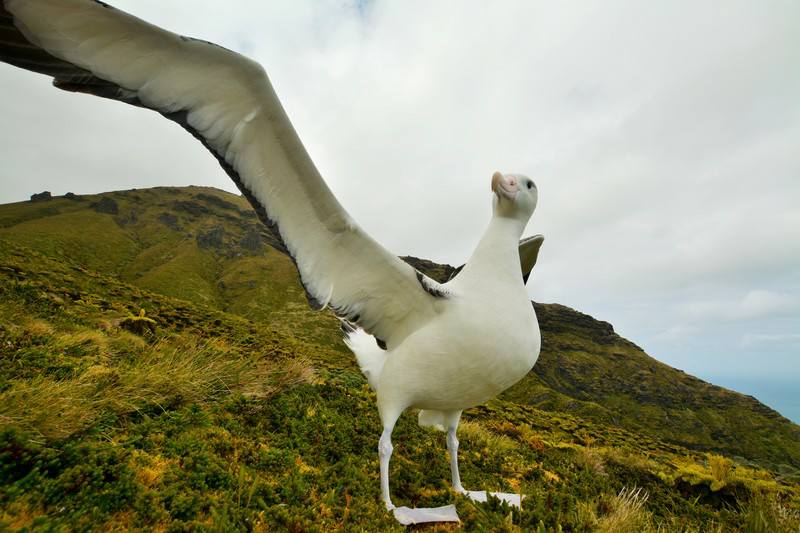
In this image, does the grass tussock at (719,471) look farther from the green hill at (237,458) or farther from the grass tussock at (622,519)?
the grass tussock at (622,519)

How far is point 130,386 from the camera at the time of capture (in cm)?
375

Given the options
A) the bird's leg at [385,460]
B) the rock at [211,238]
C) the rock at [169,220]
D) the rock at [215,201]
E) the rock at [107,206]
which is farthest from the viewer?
the rock at [215,201]

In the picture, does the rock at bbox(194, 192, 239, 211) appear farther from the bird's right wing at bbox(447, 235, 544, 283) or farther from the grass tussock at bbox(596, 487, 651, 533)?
the grass tussock at bbox(596, 487, 651, 533)

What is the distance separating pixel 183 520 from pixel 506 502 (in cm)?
267

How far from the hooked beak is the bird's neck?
22cm

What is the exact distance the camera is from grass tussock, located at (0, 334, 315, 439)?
273cm

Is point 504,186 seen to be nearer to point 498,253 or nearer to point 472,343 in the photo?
point 498,253

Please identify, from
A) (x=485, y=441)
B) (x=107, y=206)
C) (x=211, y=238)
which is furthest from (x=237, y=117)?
(x=107, y=206)

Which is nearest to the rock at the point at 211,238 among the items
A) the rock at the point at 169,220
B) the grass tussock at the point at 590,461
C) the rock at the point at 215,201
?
the rock at the point at 169,220

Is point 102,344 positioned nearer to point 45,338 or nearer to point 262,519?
point 45,338

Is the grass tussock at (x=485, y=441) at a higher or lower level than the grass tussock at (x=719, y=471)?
lower

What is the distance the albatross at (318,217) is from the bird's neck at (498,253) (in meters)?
0.01

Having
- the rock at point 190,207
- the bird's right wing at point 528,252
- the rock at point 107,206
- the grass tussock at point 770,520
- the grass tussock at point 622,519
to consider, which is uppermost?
the rock at point 190,207

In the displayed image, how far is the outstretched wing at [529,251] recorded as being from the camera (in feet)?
13.9
